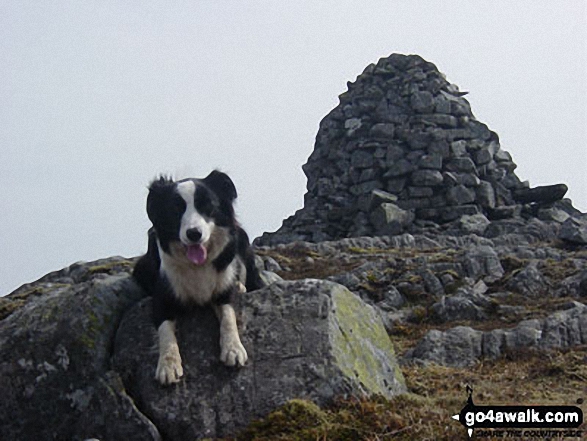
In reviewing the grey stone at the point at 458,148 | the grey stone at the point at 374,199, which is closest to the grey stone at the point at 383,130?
the grey stone at the point at 458,148

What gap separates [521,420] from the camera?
6613 millimetres

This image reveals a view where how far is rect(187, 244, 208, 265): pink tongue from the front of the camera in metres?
7.17

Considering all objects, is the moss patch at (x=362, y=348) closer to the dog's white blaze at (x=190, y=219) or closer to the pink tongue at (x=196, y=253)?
the pink tongue at (x=196, y=253)

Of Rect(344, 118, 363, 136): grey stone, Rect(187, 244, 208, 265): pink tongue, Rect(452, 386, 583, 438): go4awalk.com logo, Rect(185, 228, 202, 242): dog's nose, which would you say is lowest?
Rect(452, 386, 583, 438): go4awalk.com logo

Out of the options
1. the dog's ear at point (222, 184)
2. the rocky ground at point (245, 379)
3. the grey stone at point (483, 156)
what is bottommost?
the rocky ground at point (245, 379)

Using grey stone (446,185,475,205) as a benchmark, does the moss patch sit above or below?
below

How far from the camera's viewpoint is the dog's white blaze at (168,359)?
7058 millimetres

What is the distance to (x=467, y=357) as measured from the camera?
13.4m

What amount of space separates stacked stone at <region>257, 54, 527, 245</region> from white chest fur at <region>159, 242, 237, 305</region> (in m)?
33.5

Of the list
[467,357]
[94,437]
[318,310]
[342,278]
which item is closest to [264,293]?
[318,310]

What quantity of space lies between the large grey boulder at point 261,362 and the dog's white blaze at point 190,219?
1257 mm

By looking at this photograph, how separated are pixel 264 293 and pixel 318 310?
80 centimetres

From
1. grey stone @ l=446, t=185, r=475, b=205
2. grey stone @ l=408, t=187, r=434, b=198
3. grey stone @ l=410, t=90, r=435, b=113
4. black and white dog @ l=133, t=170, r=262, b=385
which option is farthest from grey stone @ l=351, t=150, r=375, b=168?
black and white dog @ l=133, t=170, r=262, b=385

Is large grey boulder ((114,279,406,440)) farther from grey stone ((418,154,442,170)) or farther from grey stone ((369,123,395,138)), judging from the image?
grey stone ((369,123,395,138))
